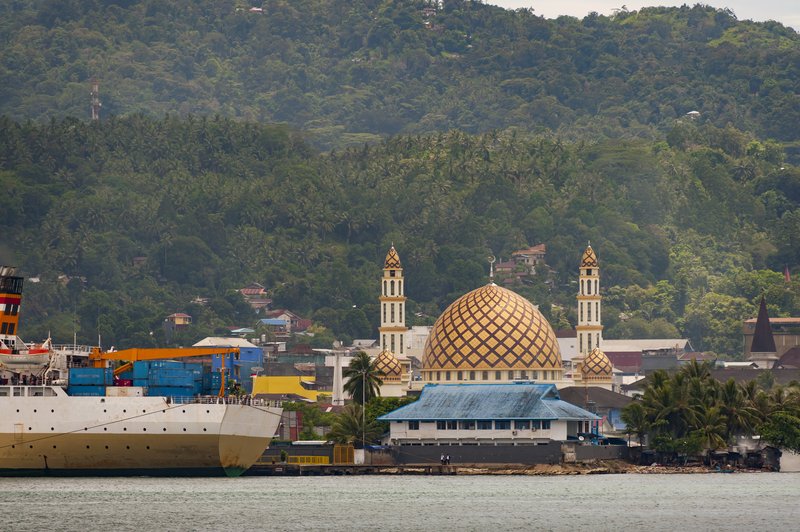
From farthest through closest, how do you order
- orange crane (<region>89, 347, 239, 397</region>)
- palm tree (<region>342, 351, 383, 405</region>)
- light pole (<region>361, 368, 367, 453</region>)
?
palm tree (<region>342, 351, 383, 405</region>)
light pole (<region>361, 368, 367, 453</region>)
orange crane (<region>89, 347, 239, 397</region>)

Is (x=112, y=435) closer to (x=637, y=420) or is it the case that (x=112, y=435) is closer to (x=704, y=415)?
(x=637, y=420)

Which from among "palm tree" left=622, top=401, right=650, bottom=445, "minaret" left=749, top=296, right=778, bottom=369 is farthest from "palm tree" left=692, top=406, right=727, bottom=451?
"minaret" left=749, top=296, right=778, bottom=369

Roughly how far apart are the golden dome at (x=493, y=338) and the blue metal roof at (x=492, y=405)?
8.83 meters

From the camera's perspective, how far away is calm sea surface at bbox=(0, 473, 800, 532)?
224ft

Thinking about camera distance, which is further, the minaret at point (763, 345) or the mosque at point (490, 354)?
the minaret at point (763, 345)

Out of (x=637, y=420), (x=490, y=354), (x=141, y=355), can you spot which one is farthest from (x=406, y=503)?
(x=490, y=354)

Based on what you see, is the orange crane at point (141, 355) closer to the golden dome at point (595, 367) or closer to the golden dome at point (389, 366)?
the golden dome at point (389, 366)

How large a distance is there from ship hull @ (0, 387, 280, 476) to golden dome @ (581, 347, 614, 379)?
1333 inches

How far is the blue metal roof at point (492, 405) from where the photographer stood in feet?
323

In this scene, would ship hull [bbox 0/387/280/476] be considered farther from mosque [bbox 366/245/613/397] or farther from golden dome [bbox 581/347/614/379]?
golden dome [bbox 581/347/614/379]

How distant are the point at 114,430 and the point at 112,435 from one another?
0.68ft

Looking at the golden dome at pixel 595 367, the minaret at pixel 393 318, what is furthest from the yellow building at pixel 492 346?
the minaret at pixel 393 318

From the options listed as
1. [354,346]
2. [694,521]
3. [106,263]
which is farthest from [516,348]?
[106,263]

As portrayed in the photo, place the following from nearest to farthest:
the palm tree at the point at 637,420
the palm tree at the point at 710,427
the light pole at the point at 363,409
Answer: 1. the palm tree at the point at 710,427
2. the palm tree at the point at 637,420
3. the light pole at the point at 363,409
